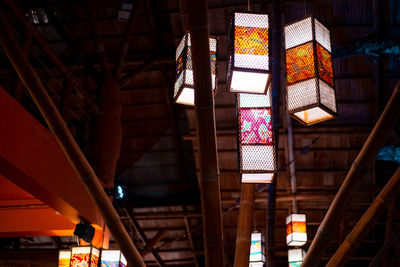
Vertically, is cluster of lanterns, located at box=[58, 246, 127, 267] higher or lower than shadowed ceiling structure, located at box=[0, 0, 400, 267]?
lower

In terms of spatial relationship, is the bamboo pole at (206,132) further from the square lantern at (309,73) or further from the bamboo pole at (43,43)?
the bamboo pole at (43,43)

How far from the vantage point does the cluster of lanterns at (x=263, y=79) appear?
10.00ft

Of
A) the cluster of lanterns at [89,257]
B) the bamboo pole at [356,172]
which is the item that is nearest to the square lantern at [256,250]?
the cluster of lanterns at [89,257]

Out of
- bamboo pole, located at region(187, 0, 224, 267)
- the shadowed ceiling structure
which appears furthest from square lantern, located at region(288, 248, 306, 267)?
bamboo pole, located at region(187, 0, 224, 267)

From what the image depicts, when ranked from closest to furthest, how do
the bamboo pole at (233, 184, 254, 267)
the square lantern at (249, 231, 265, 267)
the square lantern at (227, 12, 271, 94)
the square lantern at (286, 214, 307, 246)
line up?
1. the square lantern at (227, 12, 271, 94)
2. the bamboo pole at (233, 184, 254, 267)
3. the square lantern at (286, 214, 307, 246)
4. the square lantern at (249, 231, 265, 267)

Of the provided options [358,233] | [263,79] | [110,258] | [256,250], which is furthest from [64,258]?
[263,79]

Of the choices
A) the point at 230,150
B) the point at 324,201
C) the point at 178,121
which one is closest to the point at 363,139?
the point at 324,201

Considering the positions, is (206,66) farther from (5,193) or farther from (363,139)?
(363,139)

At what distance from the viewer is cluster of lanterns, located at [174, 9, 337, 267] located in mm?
3047

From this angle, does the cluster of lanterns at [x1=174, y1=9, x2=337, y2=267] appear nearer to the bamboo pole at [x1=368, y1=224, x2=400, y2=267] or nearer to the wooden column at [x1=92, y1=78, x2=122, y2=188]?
the wooden column at [x1=92, y1=78, x2=122, y2=188]

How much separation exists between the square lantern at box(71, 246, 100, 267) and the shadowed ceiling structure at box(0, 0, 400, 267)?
47cm

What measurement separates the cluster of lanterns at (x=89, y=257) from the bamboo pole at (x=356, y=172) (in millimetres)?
4049

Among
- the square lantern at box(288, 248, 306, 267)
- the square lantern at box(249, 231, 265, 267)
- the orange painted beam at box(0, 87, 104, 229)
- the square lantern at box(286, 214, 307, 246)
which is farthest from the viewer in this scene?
the square lantern at box(288, 248, 306, 267)

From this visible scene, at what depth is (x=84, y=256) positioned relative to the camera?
23.5ft
